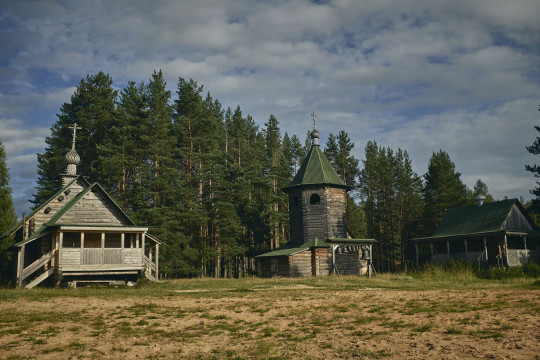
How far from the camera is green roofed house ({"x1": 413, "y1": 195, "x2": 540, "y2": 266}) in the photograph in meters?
33.2

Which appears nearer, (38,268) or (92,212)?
(38,268)

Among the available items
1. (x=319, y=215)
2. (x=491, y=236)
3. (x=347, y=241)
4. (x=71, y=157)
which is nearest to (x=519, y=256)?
(x=491, y=236)

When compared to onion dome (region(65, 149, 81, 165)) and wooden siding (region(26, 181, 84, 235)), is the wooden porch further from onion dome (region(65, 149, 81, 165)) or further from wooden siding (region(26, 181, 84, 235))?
onion dome (region(65, 149, 81, 165))

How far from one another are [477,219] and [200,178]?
2537 centimetres

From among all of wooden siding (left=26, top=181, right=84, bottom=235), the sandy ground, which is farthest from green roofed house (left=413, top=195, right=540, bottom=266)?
wooden siding (left=26, top=181, right=84, bottom=235)

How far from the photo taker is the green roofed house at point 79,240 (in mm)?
25094

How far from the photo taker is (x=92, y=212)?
2755 cm

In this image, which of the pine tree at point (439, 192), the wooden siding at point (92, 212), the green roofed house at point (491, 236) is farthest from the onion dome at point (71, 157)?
the pine tree at point (439, 192)

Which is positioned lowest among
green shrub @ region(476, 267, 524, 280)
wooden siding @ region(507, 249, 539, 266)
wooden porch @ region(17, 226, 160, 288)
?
green shrub @ region(476, 267, 524, 280)

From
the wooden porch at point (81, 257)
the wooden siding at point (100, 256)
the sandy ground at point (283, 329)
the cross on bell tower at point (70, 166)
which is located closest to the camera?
the sandy ground at point (283, 329)

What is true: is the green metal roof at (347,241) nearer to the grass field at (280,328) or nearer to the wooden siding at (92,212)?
the wooden siding at (92,212)

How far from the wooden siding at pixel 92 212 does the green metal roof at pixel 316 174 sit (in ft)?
53.4

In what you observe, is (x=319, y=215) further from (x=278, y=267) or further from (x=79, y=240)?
(x=79, y=240)

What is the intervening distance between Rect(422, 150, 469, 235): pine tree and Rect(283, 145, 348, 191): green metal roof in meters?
18.1
